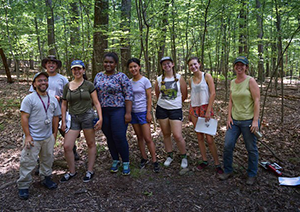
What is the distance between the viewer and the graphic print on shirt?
144 inches

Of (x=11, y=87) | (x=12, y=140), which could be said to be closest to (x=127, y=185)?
(x=12, y=140)

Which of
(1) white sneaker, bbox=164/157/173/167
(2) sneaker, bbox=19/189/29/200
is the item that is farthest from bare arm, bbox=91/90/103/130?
(1) white sneaker, bbox=164/157/173/167

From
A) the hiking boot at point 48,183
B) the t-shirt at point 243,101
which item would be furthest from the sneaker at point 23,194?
the t-shirt at point 243,101

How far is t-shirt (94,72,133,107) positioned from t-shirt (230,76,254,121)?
70.1 inches

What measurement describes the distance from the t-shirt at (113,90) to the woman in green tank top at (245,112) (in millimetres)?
1784

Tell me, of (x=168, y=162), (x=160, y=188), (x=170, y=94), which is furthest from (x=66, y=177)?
(x=170, y=94)

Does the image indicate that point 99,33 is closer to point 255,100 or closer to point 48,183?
point 48,183

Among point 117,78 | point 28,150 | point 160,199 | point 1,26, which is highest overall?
point 1,26

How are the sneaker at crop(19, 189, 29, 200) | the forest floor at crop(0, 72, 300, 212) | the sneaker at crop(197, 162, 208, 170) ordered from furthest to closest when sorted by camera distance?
the sneaker at crop(197, 162, 208, 170) < the sneaker at crop(19, 189, 29, 200) < the forest floor at crop(0, 72, 300, 212)

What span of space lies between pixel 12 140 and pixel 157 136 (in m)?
4.06

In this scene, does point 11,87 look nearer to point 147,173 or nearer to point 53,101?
point 53,101

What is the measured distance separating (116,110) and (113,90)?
0.35m

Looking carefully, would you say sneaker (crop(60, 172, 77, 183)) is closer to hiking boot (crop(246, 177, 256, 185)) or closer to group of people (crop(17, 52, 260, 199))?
group of people (crop(17, 52, 260, 199))

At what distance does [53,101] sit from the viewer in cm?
321
